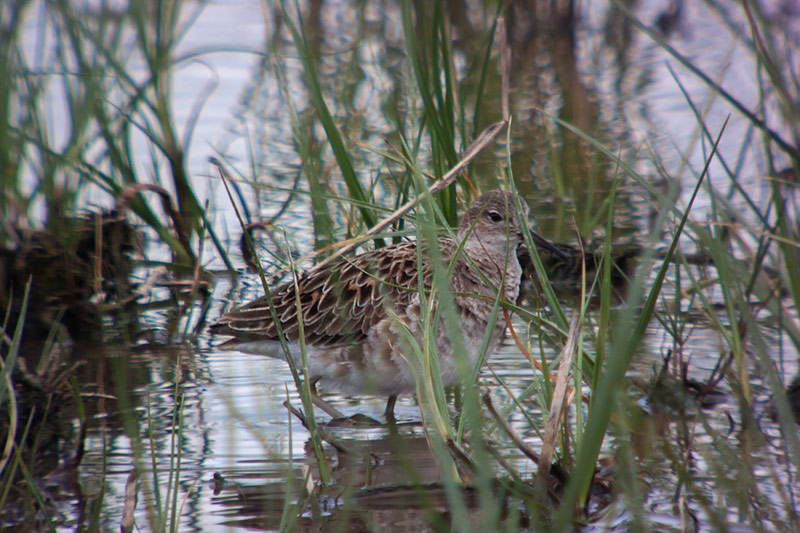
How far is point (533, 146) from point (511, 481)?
6.36m

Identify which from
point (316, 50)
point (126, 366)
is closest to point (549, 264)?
point (126, 366)

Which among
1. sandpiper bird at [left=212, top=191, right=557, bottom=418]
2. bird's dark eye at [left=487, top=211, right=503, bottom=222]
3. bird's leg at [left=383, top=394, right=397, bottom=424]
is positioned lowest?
bird's leg at [left=383, top=394, right=397, bottom=424]

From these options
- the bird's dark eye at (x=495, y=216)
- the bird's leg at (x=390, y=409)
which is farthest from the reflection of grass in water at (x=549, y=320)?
the bird's leg at (x=390, y=409)

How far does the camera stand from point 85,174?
586 centimetres

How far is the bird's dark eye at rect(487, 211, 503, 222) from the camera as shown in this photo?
240 inches

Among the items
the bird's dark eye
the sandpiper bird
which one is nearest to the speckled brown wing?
the sandpiper bird

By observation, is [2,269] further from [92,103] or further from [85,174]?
[92,103]

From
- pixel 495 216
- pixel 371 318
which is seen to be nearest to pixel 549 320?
pixel 371 318

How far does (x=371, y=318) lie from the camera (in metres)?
5.41

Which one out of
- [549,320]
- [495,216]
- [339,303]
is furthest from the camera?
[495,216]

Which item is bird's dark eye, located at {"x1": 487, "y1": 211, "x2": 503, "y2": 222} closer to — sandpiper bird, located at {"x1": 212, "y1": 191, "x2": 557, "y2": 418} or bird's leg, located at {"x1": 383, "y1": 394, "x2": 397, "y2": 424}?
sandpiper bird, located at {"x1": 212, "y1": 191, "x2": 557, "y2": 418}

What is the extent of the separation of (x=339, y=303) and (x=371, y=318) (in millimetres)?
185

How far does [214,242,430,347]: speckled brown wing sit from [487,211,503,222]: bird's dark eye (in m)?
0.62

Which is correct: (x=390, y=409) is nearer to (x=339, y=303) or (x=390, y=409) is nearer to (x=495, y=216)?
(x=339, y=303)
